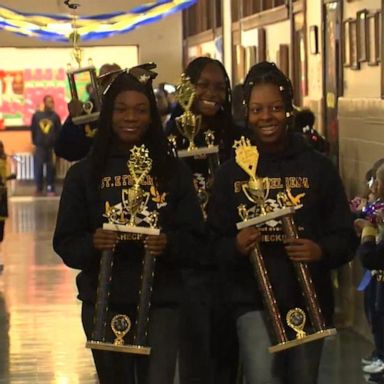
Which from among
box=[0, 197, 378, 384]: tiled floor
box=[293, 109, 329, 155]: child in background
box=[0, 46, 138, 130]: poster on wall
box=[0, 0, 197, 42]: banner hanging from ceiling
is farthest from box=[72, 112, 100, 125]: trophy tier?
box=[0, 46, 138, 130]: poster on wall

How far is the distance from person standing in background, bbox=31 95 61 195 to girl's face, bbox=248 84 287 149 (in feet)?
68.6

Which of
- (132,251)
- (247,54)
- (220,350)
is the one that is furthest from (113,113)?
(247,54)

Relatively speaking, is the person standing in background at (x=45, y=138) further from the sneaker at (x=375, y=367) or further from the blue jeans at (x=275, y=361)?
the blue jeans at (x=275, y=361)

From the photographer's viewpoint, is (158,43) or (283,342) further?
(158,43)

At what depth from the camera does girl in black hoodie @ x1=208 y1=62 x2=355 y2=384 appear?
515 cm

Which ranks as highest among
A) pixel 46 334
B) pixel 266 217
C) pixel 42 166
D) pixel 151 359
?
pixel 266 217

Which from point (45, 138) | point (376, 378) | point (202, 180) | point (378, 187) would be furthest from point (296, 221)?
point (45, 138)

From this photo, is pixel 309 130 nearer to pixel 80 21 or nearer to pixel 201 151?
pixel 201 151

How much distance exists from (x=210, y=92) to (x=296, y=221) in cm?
161

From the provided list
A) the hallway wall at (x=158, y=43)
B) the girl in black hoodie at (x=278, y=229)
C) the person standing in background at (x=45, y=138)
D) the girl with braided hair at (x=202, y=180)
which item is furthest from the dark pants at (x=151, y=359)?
the hallway wall at (x=158, y=43)

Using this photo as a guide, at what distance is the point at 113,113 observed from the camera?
Result: 539cm

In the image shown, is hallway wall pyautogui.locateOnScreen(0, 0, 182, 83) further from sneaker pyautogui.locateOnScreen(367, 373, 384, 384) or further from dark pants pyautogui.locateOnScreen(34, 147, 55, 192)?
sneaker pyautogui.locateOnScreen(367, 373, 384, 384)

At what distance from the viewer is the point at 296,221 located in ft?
17.1

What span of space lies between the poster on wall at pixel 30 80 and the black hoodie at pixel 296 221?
2362 cm
